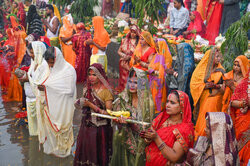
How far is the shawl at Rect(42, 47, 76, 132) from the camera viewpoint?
497 centimetres

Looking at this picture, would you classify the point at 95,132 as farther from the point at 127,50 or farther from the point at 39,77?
the point at 127,50

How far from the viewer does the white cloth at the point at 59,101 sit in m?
4.97

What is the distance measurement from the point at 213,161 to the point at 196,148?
248 millimetres

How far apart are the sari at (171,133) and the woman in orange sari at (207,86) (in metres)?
1.85

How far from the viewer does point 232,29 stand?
4.85m

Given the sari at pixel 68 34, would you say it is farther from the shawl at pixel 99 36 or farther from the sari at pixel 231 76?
the sari at pixel 231 76

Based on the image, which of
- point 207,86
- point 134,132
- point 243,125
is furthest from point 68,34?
point 243,125

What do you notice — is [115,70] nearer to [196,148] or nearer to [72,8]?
[72,8]

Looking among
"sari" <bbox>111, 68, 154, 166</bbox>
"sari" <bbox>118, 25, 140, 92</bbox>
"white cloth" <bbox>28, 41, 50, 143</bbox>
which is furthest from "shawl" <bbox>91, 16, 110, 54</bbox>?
"sari" <bbox>111, 68, 154, 166</bbox>

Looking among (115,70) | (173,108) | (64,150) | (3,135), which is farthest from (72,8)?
(173,108)

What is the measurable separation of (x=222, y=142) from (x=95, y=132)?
1.93 meters

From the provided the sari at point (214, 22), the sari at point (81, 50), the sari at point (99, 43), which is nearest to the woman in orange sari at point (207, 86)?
the sari at point (99, 43)

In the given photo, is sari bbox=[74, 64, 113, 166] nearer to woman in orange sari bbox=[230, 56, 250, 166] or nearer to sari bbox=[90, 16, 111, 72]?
woman in orange sari bbox=[230, 56, 250, 166]

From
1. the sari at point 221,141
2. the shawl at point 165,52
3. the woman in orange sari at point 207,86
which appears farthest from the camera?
the shawl at point 165,52
